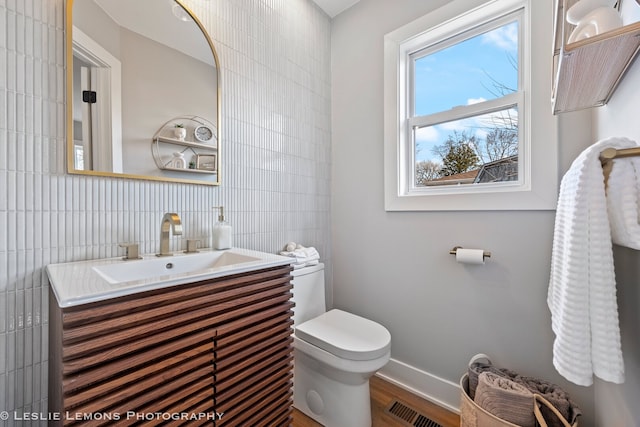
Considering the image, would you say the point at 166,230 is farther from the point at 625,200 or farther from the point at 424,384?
the point at 424,384

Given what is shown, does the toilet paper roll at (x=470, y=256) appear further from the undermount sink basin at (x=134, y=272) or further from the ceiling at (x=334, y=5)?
the ceiling at (x=334, y=5)

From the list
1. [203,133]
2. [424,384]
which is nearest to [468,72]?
[203,133]

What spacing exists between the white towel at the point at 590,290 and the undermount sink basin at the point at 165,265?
980mm

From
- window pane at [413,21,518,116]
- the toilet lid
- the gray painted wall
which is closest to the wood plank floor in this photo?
the gray painted wall

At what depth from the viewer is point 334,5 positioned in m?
2.00

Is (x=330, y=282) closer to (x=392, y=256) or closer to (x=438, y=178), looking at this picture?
(x=392, y=256)

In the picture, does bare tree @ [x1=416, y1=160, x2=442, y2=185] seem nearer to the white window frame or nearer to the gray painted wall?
the white window frame

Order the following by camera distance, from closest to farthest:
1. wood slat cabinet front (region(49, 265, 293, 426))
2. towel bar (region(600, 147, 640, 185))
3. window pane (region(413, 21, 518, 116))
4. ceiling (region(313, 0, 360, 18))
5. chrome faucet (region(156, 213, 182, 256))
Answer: towel bar (region(600, 147, 640, 185)) → wood slat cabinet front (region(49, 265, 293, 426)) → chrome faucet (region(156, 213, 182, 256)) → window pane (region(413, 21, 518, 116)) → ceiling (region(313, 0, 360, 18))

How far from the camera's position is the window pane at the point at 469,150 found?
4.84ft

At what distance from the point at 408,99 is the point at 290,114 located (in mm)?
809

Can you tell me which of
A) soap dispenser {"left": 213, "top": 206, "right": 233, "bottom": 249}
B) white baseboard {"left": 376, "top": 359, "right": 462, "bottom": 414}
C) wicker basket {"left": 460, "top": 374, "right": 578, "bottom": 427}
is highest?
soap dispenser {"left": 213, "top": 206, "right": 233, "bottom": 249}

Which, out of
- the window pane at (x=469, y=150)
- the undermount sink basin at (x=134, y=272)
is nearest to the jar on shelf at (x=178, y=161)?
the undermount sink basin at (x=134, y=272)

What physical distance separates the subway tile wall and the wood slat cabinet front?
11 centimetres

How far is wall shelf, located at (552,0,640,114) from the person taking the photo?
0.58 meters
